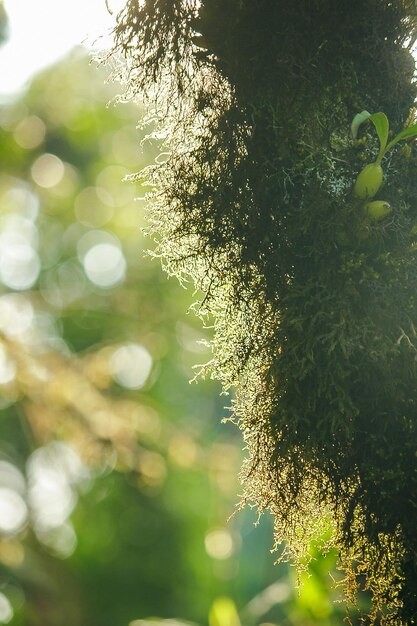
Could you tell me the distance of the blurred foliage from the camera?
25.1ft

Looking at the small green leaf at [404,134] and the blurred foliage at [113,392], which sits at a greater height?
the blurred foliage at [113,392]

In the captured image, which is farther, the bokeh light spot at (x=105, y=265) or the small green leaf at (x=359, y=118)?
the bokeh light spot at (x=105, y=265)

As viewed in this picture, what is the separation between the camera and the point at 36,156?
8922mm

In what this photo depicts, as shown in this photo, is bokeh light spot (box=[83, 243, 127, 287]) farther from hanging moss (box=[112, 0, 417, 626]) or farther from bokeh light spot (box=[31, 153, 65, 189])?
hanging moss (box=[112, 0, 417, 626])

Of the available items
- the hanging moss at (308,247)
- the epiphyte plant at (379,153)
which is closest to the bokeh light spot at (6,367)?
the hanging moss at (308,247)

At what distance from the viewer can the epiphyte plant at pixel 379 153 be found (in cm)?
126

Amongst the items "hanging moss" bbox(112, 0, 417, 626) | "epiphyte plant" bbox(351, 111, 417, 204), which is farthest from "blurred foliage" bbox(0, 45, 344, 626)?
"epiphyte plant" bbox(351, 111, 417, 204)

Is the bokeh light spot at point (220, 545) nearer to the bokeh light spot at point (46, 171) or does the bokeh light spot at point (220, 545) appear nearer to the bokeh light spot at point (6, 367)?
the bokeh light spot at point (6, 367)

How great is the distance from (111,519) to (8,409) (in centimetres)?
284

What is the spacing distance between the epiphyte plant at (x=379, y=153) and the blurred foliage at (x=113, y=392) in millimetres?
4542

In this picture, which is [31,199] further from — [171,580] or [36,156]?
[171,580]

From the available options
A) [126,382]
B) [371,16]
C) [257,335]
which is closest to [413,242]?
[257,335]

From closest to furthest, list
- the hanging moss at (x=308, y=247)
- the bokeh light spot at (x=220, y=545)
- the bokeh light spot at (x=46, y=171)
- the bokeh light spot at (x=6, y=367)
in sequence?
1. the hanging moss at (x=308, y=247)
2. the bokeh light spot at (x=6, y=367)
3. the bokeh light spot at (x=220, y=545)
4. the bokeh light spot at (x=46, y=171)

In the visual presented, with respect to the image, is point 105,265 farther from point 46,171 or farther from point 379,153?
point 379,153
